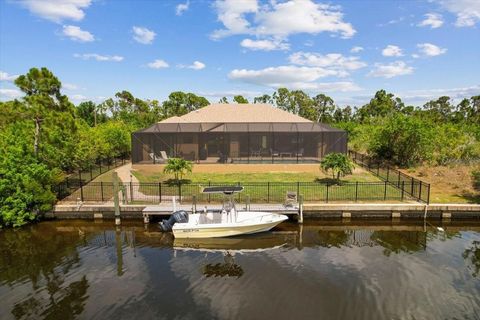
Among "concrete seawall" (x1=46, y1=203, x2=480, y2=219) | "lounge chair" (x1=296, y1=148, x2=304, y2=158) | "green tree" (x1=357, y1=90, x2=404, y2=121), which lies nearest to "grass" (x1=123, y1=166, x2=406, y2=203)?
"concrete seawall" (x1=46, y1=203, x2=480, y2=219)

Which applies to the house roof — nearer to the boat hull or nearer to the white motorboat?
the white motorboat

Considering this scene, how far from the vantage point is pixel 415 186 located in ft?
66.1

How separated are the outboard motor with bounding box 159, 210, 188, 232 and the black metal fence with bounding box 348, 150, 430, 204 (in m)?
11.1

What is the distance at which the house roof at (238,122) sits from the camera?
89.5ft

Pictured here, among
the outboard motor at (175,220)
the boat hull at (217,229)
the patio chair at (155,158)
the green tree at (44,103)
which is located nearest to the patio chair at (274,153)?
the patio chair at (155,158)

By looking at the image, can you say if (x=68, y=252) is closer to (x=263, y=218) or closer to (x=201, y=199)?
(x=201, y=199)

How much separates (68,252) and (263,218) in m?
8.48

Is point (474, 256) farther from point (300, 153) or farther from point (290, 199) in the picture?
point (300, 153)

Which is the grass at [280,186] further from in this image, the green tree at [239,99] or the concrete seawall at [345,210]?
the green tree at [239,99]

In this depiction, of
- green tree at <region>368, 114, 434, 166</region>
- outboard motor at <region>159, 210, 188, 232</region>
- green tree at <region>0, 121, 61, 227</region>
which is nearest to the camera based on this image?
outboard motor at <region>159, 210, 188, 232</region>

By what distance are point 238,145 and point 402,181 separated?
12.4 metres

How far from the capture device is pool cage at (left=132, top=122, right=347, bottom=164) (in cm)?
2647

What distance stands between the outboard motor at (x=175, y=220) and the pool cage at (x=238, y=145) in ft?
37.7

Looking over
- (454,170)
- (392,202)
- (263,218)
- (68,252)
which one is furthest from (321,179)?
(68,252)
